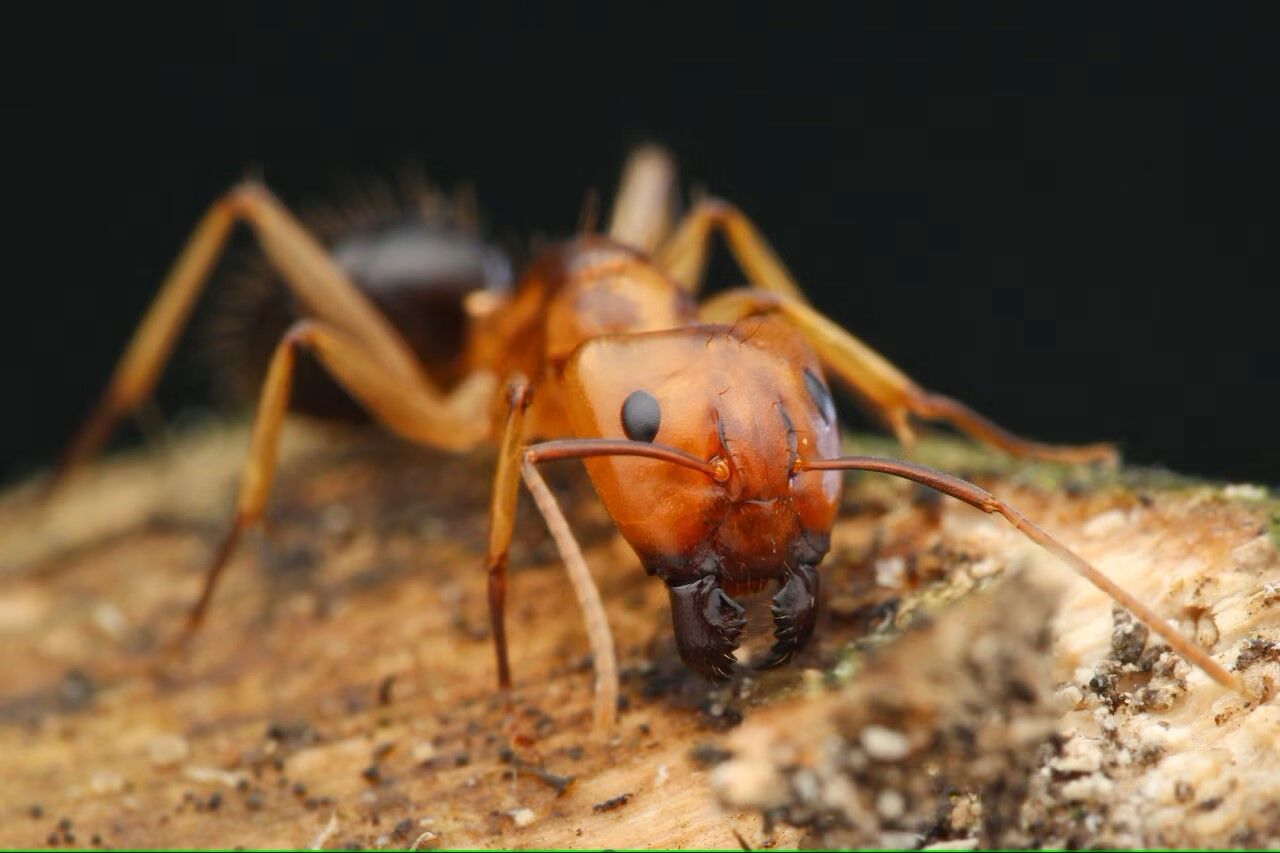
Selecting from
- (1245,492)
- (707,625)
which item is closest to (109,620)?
(707,625)

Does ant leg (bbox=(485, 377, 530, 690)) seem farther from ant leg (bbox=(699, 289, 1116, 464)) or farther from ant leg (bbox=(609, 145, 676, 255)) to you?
ant leg (bbox=(609, 145, 676, 255))

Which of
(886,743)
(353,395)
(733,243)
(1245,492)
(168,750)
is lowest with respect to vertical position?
(886,743)

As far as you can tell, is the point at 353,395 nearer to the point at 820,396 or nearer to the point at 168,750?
the point at 168,750

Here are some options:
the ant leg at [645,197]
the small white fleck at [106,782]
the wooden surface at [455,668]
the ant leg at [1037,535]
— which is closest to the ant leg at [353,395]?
the wooden surface at [455,668]

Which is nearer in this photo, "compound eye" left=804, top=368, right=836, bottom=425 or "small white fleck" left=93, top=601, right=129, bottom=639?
"compound eye" left=804, top=368, right=836, bottom=425

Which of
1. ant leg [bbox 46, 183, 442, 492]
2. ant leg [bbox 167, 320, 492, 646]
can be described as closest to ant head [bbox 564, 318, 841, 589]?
ant leg [bbox 167, 320, 492, 646]

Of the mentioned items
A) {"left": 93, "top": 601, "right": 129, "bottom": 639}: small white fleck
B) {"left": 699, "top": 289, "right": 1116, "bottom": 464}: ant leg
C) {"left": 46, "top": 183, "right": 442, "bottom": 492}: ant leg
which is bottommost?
{"left": 93, "top": 601, "right": 129, "bottom": 639}: small white fleck
